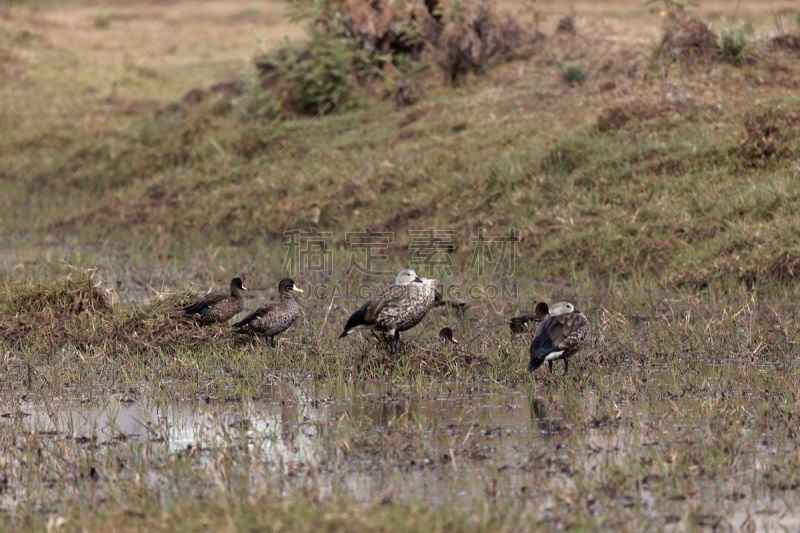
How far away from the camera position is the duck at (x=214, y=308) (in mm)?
11000

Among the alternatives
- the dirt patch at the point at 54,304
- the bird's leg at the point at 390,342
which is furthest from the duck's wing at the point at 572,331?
the dirt patch at the point at 54,304

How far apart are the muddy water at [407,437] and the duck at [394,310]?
0.98 m

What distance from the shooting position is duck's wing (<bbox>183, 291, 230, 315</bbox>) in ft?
36.1

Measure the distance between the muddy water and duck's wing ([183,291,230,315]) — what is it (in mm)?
1971

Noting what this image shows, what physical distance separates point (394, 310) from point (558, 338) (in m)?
1.59

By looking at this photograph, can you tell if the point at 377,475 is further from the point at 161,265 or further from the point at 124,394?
the point at 161,265

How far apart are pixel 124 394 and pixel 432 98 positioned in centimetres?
1132

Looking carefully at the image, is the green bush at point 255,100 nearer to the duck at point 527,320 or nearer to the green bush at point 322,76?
the green bush at point 322,76

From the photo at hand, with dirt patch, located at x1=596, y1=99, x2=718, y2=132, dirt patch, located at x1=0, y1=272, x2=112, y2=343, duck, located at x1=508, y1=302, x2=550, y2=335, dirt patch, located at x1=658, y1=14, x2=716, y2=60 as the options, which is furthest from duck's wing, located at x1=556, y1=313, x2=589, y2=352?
dirt patch, located at x1=658, y1=14, x2=716, y2=60

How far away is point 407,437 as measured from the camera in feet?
24.9

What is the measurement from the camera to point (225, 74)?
26938 mm

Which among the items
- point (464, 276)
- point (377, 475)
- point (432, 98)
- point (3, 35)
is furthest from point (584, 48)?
point (3, 35)

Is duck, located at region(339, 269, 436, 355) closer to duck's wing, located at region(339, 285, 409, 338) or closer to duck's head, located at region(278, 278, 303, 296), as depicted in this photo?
duck's wing, located at region(339, 285, 409, 338)

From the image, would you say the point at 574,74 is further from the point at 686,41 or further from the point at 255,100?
the point at 255,100
